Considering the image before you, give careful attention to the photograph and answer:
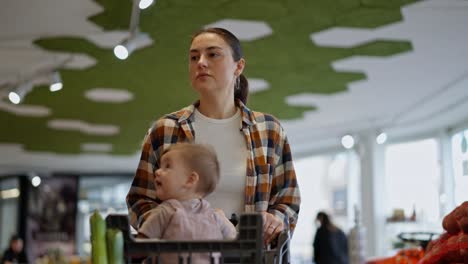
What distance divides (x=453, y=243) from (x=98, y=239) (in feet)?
2.89

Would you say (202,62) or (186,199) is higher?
(202,62)

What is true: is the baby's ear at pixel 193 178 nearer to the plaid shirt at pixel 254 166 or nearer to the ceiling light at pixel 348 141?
the plaid shirt at pixel 254 166

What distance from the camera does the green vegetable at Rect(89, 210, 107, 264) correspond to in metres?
1.13

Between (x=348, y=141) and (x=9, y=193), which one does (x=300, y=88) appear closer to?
(x=348, y=141)

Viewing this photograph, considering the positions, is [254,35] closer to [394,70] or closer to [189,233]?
[394,70]

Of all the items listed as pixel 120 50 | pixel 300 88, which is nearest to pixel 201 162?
pixel 120 50

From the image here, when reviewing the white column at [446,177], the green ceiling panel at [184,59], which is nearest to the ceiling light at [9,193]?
the green ceiling panel at [184,59]

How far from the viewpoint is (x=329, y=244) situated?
9539 mm

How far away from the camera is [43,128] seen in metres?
12.5

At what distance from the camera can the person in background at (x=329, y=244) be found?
9414 mm

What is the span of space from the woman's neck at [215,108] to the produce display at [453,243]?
0.66 metres

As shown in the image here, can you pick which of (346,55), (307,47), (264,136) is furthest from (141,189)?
(346,55)

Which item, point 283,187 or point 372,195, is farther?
point 372,195

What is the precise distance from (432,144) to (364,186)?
1.35 m
